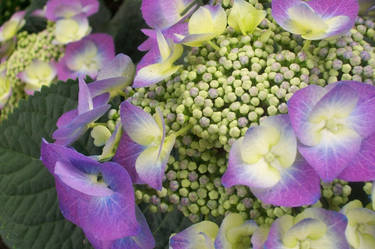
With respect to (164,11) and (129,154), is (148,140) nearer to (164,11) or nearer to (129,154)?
(129,154)

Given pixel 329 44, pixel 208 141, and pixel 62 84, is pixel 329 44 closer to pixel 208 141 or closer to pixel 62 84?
pixel 208 141

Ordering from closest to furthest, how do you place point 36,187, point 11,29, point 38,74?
point 36,187 → point 38,74 → point 11,29

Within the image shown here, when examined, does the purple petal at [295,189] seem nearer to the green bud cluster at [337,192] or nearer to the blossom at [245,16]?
the green bud cluster at [337,192]

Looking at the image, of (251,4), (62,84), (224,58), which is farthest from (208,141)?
(62,84)

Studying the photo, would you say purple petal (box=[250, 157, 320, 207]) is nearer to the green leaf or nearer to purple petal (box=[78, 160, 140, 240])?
purple petal (box=[78, 160, 140, 240])

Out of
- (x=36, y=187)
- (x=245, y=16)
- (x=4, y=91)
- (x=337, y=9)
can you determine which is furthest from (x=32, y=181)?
(x=337, y=9)

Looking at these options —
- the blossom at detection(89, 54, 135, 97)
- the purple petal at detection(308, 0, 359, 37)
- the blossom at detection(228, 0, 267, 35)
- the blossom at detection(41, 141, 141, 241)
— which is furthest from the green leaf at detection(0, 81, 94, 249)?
the purple petal at detection(308, 0, 359, 37)
